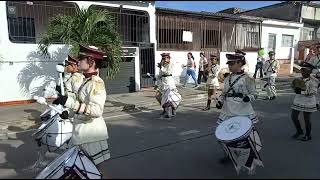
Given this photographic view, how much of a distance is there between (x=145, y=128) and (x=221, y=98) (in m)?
3.27

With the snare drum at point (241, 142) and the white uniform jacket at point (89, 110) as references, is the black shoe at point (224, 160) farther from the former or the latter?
the white uniform jacket at point (89, 110)

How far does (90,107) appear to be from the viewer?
14.0ft

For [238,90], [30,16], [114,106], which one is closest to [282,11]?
[30,16]

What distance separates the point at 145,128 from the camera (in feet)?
30.2

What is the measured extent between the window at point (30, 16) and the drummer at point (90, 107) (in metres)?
9.66

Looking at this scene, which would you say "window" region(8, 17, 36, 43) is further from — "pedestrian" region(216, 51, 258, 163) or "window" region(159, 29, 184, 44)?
"pedestrian" region(216, 51, 258, 163)

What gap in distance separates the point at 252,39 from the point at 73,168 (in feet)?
69.4

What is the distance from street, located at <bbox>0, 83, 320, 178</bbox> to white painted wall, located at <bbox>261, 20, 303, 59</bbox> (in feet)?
48.7

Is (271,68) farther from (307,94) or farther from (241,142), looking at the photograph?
(241,142)

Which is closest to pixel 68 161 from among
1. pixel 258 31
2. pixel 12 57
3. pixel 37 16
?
pixel 12 57

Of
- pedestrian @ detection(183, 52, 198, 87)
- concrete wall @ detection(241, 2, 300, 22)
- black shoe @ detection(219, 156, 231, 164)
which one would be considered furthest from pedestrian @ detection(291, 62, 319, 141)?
concrete wall @ detection(241, 2, 300, 22)

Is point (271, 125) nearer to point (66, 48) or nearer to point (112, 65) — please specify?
point (112, 65)

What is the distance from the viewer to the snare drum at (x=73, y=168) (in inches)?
155

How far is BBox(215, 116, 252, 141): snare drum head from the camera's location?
16.8 ft
